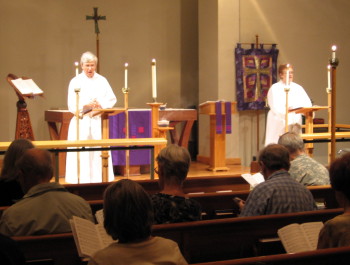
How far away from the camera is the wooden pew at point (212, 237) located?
9.18 feet

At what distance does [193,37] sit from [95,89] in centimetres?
411

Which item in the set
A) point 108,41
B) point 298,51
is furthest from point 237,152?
point 108,41

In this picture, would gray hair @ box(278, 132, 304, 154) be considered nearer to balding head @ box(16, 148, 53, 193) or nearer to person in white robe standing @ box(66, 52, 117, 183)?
balding head @ box(16, 148, 53, 193)

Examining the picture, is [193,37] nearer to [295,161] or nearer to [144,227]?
[295,161]

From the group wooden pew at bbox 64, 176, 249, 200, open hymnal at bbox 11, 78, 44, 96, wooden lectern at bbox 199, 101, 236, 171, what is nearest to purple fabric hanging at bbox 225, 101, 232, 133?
wooden lectern at bbox 199, 101, 236, 171

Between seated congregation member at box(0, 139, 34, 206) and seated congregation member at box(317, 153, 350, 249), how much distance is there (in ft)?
6.65

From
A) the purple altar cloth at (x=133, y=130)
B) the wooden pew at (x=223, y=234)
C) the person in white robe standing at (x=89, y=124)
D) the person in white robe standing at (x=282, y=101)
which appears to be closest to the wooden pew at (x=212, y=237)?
the wooden pew at (x=223, y=234)

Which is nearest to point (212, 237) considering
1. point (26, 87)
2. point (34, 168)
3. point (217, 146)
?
point (34, 168)

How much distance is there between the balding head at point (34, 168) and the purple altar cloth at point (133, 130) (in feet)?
18.8

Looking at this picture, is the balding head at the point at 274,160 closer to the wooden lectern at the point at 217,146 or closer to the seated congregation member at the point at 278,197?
the seated congregation member at the point at 278,197

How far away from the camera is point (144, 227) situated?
2.19 meters

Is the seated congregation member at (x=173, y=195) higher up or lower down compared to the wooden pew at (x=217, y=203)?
higher up

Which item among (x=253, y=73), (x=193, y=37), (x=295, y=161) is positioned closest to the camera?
(x=295, y=161)

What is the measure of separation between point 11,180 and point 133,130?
532 centimetres
